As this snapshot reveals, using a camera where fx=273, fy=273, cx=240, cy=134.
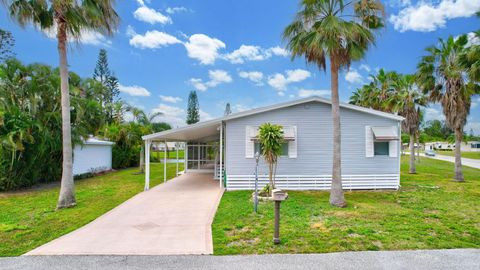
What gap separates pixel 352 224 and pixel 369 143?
6106mm

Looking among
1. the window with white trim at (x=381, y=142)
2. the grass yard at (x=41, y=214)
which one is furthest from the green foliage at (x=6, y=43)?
the window with white trim at (x=381, y=142)

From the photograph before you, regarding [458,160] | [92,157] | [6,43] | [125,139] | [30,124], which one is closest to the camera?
[30,124]

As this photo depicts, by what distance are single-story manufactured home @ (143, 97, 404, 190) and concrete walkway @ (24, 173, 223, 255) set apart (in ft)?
8.28

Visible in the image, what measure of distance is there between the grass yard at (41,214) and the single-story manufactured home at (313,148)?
2.36 m

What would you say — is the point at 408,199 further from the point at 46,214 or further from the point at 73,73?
the point at 73,73

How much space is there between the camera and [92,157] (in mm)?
19016

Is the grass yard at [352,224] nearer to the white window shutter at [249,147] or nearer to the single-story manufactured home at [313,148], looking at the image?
the single-story manufactured home at [313,148]

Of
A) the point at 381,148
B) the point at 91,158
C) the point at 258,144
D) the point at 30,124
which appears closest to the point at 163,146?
the point at 91,158

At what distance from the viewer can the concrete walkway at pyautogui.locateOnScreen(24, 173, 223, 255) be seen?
4984 millimetres

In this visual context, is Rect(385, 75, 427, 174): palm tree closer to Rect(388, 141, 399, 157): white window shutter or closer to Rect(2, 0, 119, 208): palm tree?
Rect(388, 141, 399, 157): white window shutter

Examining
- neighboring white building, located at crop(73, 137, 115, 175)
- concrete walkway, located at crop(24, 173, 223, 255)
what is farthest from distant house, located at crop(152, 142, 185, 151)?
concrete walkway, located at crop(24, 173, 223, 255)

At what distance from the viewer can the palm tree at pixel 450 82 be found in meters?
13.9

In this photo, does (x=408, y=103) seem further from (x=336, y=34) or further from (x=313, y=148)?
(x=336, y=34)

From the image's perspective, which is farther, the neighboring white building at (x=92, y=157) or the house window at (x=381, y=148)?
the neighboring white building at (x=92, y=157)
